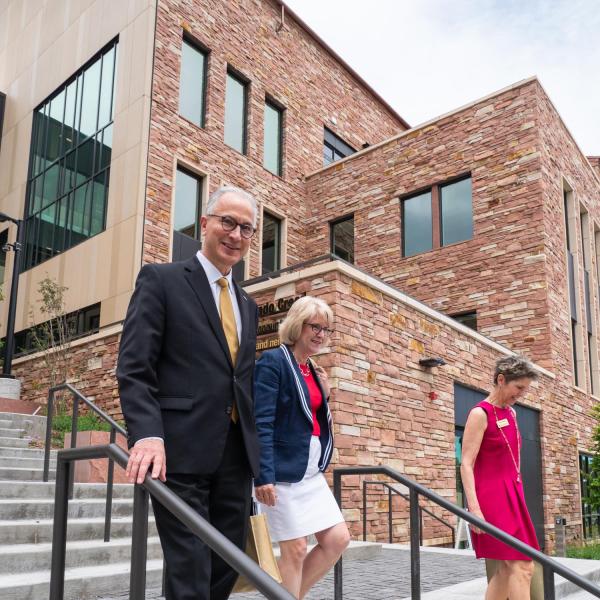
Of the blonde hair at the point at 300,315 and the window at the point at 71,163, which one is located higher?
the window at the point at 71,163

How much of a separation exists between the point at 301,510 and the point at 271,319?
7.21m

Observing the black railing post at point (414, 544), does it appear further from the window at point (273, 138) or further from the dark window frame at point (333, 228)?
the window at point (273, 138)

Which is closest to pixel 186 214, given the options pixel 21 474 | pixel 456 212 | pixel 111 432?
pixel 456 212

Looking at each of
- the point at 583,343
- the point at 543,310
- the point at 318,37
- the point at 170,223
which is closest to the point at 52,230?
the point at 170,223

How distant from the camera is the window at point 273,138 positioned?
18.0 meters

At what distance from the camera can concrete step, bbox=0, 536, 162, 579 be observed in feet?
15.4

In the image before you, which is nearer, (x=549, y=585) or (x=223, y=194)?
(x=223, y=194)

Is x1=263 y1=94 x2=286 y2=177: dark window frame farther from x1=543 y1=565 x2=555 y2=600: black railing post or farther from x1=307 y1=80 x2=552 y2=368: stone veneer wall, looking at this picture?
x1=543 y1=565 x2=555 y2=600: black railing post

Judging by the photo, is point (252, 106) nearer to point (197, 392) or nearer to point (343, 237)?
point (343, 237)

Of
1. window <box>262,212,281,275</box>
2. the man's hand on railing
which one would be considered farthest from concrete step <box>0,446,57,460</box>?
window <box>262,212,281,275</box>

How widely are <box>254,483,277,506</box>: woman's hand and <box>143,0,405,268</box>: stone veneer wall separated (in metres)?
11.4

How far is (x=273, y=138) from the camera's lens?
1822 cm

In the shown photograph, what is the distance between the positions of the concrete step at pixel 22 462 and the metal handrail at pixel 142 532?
5194 mm

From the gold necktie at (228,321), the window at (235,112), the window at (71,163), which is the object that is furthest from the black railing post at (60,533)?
the window at (235,112)
